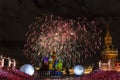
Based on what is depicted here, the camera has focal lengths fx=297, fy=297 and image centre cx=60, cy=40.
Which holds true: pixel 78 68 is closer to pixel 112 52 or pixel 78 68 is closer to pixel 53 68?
pixel 53 68

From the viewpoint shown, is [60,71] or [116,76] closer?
[116,76]

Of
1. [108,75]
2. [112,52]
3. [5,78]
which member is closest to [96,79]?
[108,75]

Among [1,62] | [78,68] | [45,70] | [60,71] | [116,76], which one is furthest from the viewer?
[78,68]

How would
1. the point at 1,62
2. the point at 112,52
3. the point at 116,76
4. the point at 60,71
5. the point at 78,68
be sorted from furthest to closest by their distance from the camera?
the point at 112,52 < the point at 78,68 < the point at 60,71 < the point at 1,62 < the point at 116,76

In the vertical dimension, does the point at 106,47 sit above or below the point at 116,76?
above

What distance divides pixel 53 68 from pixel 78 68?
6079mm

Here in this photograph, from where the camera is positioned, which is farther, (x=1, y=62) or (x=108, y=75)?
(x=1, y=62)

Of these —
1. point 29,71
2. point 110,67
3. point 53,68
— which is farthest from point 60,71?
point 110,67

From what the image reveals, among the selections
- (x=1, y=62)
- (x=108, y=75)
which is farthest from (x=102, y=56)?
(x=108, y=75)

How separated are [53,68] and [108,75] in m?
30.5

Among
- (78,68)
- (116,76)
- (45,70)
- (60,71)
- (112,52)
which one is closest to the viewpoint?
(116,76)

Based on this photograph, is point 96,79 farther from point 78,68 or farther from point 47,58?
point 78,68

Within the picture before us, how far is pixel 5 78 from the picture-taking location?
20.3 meters

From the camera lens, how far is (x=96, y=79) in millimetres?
20500
